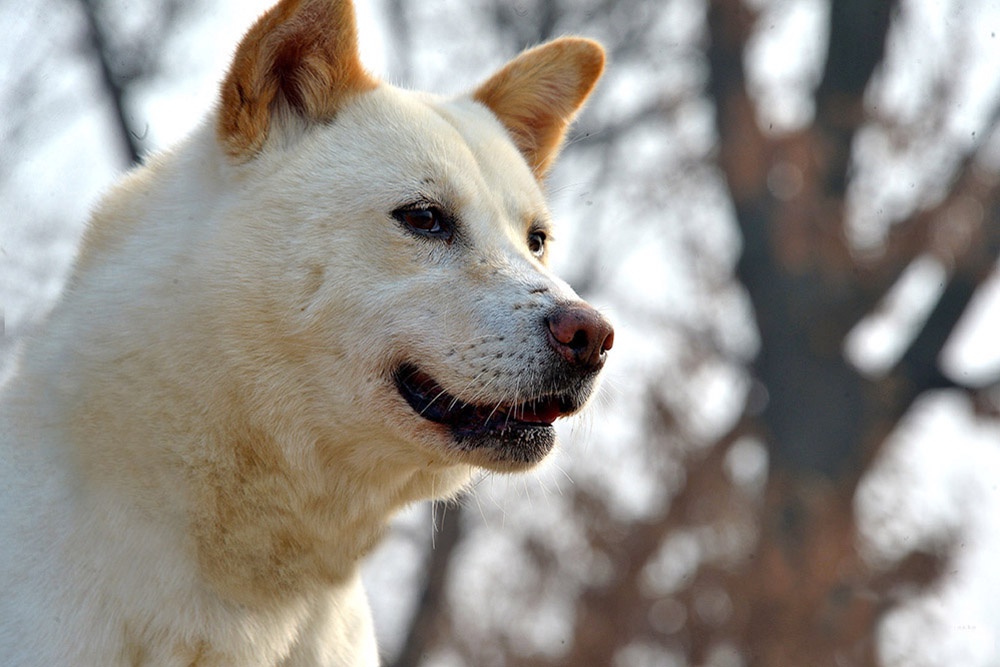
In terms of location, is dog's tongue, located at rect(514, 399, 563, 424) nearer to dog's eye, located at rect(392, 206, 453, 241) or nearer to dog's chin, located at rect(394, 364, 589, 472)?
dog's chin, located at rect(394, 364, 589, 472)

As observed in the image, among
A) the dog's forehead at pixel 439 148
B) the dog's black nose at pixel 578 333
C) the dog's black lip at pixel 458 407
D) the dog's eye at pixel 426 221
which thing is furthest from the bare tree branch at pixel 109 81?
the dog's black nose at pixel 578 333

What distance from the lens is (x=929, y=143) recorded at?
10961 mm

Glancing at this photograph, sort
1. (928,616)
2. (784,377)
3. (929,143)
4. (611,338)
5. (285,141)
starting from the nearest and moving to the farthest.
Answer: (611,338), (285,141), (928,616), (929,143), (784,377)

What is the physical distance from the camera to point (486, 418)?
3.01 metres

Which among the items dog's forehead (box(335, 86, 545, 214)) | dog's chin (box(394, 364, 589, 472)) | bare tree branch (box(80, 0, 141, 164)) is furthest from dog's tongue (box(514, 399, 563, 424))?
bare tree branch (box(80, 0, 141, 164))

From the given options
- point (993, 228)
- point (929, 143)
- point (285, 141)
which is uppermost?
point (285, 141)

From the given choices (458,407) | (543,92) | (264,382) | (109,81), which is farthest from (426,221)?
(109,81)

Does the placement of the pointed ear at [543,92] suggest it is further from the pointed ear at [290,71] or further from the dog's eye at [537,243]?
the pointed ear at [290,71]

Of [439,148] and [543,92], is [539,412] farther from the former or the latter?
[543,92]

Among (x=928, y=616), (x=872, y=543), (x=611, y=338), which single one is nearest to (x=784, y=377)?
(x=872, y=543)

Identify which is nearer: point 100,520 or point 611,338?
point 100,520

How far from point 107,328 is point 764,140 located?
10.2 m

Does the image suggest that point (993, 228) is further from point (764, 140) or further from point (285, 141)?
point (285, 141)

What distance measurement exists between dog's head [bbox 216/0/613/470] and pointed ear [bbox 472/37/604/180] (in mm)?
726
